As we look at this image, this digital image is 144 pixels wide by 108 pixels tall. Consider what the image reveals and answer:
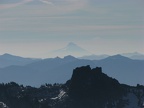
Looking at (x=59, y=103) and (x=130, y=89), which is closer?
(x=59, y=103)

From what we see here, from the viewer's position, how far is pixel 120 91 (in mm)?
164750

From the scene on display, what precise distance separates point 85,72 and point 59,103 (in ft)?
64.0

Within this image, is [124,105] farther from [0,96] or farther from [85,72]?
[0,96]

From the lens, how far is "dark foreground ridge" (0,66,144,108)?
158875 millimetres

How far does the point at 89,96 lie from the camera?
161375mm

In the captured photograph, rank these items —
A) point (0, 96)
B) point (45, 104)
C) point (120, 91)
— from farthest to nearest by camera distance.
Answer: point (0, 96), point (120, 91), point (45, 104)

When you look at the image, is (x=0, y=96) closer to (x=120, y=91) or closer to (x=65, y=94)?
(x=65, y=94)

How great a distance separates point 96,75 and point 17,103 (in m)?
36.1

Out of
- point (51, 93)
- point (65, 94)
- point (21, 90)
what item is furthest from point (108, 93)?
point (21, 90)

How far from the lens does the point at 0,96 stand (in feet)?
589

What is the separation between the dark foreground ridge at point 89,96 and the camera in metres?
159

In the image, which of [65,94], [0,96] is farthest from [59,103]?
[0,96]

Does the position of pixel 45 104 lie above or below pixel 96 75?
below

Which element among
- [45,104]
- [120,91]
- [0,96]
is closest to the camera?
[45,104]
